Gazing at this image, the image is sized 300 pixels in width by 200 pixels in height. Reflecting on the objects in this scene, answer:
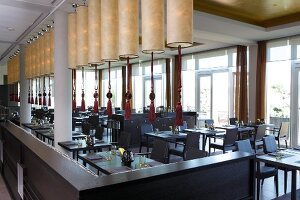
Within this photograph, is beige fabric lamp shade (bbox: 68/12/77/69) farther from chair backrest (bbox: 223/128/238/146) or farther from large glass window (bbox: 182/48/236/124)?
large glass window (bbox: 182/48/236/124)

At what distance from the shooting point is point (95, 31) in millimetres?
2408

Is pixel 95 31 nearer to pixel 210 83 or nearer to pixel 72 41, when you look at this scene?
pixel 72 41

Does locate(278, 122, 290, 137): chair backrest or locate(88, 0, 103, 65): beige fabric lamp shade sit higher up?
locate(88, 0, 103, 65): beige fabric lamp shade

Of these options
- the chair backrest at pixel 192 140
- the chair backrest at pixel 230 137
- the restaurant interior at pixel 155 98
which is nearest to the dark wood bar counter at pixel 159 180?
the restaurant interior at pixel 155 98

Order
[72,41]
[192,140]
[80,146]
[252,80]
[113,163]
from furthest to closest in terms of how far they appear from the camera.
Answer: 1. [252,80]
2. [192,140]
3. [80,146]
4. [113,163]
5. [72,41]

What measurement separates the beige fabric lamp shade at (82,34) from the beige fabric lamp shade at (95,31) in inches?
7.2

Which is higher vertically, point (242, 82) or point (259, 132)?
point (242, 82)

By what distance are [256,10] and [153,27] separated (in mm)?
5552

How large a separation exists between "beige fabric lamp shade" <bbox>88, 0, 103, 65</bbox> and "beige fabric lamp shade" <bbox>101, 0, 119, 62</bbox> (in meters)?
0.17

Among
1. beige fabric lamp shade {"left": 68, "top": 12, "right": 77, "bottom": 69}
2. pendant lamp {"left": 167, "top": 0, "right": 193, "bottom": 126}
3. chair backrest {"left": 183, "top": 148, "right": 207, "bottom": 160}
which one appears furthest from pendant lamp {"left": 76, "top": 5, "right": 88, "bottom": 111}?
chair backrest {"left": 183, "top": 148, "right": 207, "bottom": 160}

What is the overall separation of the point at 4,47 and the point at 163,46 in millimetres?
9738

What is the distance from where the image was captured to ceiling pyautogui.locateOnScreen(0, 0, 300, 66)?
5.48 m

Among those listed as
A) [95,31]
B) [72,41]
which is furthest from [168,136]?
[95,31]

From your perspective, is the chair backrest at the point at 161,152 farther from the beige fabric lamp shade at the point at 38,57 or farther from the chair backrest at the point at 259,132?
the chair backrest at the point at 259,132
